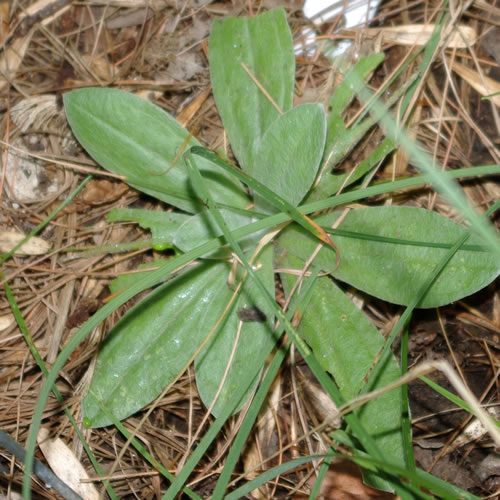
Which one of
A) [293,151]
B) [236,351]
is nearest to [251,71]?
[293,151]

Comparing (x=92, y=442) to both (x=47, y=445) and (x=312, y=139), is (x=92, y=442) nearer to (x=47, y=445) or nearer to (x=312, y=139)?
(x=47, y=445)

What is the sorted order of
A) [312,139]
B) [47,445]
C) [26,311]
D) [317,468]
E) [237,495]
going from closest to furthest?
1. [237,495]
2. [312,139]
3. [317,468]
4. [47,445]
5. [26,311]

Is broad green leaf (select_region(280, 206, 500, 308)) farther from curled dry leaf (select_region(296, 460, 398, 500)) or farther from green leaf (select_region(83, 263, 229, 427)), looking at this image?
curled dry leaf (select_region(296, 460, 398, 500))

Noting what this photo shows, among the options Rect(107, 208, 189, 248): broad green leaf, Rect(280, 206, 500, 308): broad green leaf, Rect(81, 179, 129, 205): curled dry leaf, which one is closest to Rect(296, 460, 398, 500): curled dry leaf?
Rect(280, 206, 500, 308): broad green leaf

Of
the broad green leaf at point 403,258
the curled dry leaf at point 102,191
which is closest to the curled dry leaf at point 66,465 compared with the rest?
the curled dry leaf at point 102,191

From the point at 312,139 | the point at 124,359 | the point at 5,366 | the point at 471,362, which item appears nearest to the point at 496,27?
the point at 312,139
